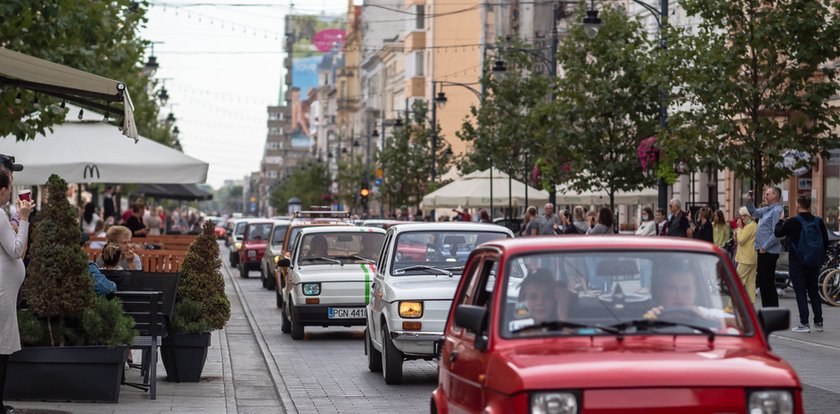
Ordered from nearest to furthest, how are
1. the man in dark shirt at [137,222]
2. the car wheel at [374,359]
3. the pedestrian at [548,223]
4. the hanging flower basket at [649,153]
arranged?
the car wheel at [374,359]
the man in dark shirt at [137,222]
the hanging flower basket at [649,153]
the pedestrian at [548,223]

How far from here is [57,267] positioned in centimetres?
1241

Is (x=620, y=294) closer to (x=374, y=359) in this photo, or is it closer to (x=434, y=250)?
(x=434, y=250)

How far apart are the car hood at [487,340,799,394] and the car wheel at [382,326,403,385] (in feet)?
26.0

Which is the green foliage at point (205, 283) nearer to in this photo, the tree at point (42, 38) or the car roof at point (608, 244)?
the tree at point (42, 38)

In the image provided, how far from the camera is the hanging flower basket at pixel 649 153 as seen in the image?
33250 millimetres

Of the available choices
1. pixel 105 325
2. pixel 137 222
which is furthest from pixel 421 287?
pixel 137 222

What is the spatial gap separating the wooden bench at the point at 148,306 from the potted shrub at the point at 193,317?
5.6 inches

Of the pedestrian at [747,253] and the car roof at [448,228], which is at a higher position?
the car roof at [448,228]

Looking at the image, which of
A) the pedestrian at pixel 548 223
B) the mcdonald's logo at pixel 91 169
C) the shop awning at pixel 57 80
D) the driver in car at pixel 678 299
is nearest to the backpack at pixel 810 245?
the mcdonald's logo at pixel 91 169

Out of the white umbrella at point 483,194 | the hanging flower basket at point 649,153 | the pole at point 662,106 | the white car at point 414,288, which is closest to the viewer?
the white car at point 414,288

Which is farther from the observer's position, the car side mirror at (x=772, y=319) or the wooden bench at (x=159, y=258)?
the wooden bench at (x=159, y=258)

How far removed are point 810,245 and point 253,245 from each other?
90.5 ft

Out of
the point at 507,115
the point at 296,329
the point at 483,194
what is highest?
the point at 507,115

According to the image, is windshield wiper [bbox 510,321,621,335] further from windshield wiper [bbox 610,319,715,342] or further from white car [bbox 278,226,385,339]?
white car [bbox 278,226,385,339]
